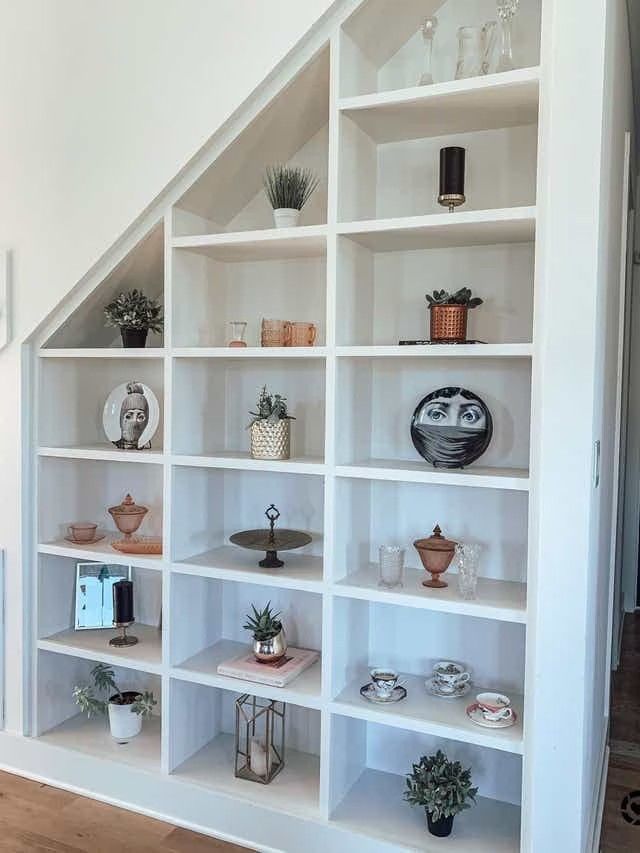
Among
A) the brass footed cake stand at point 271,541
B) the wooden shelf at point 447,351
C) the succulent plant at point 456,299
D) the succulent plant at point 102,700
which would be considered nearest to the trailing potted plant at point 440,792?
the brass footed cake stand at point 271,541

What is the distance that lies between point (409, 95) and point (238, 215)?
31.9 inches

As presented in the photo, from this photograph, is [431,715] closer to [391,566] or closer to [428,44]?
[391,566]

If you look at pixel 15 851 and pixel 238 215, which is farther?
pixel 238 215

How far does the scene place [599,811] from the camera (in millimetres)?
2287

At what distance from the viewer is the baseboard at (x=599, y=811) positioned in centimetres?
211

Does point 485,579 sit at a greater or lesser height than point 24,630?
greater

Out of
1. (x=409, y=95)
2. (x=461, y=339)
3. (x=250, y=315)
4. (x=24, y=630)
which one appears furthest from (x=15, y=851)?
(x=409, y=95)

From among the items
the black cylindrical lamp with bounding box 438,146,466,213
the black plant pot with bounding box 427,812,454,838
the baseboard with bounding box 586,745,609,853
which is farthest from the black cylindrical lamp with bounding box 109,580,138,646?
the black cylindrical lamp with bounding box 438,146,466,213

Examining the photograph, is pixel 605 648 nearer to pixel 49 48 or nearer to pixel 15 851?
pixel 15 851

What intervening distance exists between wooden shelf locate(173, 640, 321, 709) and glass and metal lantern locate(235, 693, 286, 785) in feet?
0.30

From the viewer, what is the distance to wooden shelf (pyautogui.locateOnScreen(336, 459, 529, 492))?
188cm

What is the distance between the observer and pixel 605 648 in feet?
8.53

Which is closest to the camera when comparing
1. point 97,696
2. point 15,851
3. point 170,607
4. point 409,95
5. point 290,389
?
point 409,95

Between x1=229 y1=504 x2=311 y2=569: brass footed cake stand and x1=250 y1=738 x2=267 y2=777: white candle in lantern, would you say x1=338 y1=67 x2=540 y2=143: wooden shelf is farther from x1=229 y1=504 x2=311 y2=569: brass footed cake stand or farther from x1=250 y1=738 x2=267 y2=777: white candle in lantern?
x1=250 y1=738 x2=267 y2=777: white candle in lantern
